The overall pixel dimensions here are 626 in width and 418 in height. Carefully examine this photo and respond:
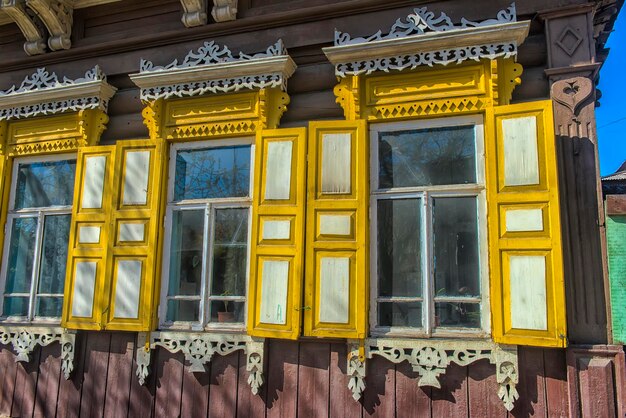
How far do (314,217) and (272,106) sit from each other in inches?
36.2

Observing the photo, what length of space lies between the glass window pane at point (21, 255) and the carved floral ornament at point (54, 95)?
3.05ft

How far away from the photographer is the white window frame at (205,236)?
337cm

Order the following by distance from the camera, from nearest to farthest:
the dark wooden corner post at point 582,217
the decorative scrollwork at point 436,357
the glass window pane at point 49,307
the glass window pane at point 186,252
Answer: the dark wooden corner post at point 582,217 → the decorative scrollwork at point 436,357 → the glass window pane at point 186,252 → the glass window pane at point 49,307

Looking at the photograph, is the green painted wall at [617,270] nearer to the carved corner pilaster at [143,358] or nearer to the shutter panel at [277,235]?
the shutter panel at [277,235]

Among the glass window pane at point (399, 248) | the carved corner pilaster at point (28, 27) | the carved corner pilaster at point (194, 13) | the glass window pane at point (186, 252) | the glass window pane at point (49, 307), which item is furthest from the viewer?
the carved corner pilaster at point (28, 27)

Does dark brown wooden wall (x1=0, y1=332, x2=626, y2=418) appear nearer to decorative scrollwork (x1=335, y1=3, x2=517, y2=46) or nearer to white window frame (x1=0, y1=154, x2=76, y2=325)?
white window frame (x1=0, y1=154, x2=76, y2=325)

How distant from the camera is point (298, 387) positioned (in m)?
3.13

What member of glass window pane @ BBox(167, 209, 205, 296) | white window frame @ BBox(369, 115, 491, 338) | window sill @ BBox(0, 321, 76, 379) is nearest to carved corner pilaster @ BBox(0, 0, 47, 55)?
glass window pane @ BBox(167, 209, 205, 296)

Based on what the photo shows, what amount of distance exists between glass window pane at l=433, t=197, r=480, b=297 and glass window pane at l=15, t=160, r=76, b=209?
2.96m

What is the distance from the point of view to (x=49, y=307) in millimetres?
3854

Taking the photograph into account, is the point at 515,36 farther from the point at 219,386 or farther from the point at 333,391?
the point at 219,386

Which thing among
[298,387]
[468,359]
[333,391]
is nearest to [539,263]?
[468,359]

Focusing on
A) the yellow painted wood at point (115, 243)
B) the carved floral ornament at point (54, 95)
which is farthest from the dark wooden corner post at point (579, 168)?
the carved floral ornament at point (54, 95)

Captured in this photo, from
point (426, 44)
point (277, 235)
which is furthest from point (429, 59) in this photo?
point (277, 235)
